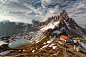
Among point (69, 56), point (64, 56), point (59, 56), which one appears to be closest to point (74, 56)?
point (69, 56)

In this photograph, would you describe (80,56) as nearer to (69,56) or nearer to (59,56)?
(69,56)

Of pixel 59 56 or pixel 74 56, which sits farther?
pixel 59 56

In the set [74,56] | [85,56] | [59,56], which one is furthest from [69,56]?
[85,56]

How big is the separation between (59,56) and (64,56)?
460 centimetres

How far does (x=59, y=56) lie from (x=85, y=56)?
22877 millimetres

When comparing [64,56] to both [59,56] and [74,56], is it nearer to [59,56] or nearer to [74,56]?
[59,56]

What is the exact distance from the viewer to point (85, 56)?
1633 inches

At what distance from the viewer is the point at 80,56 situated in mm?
41531

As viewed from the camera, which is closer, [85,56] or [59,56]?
[85,56]

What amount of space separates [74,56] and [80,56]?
5.33 metres

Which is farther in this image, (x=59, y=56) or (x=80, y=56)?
(x=59, y=56)

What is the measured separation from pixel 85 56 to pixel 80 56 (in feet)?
14.8

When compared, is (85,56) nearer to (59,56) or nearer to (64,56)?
(64,56)

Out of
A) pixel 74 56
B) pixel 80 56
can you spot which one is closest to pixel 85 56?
pixel 80 56
